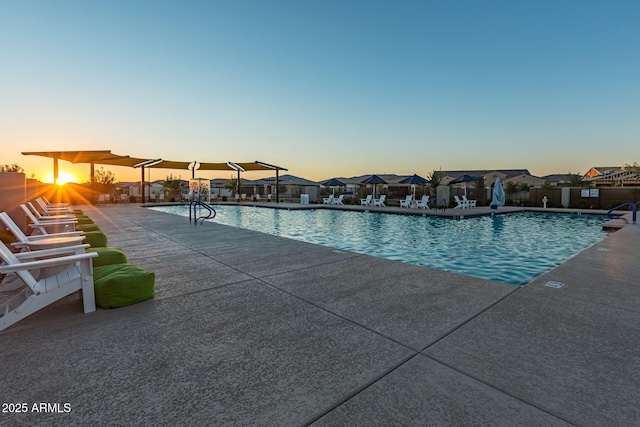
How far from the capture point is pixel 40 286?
8.47 feet

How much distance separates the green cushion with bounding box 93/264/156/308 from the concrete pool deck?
11 cm

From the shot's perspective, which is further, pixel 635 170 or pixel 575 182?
pixel 575 182

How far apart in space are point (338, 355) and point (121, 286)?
2.34 m

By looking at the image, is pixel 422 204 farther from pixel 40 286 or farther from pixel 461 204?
pixel 40 286

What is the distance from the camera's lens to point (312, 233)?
425 inches

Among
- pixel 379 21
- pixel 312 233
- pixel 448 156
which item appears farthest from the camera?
pixel 448 156

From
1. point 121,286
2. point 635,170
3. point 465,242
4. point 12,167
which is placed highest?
point 12,167

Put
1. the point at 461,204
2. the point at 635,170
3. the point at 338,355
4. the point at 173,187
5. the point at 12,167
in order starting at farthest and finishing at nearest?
the point at 173,187 < the point at 635,170 < the point at 12,167 < the point at 461,204 < the point at 338,355

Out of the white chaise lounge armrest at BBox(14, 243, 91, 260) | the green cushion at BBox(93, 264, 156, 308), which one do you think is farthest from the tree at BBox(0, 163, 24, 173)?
the green cushion at BBox(93, 264, 156, 308)

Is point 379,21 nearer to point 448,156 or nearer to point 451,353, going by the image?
point 451,353

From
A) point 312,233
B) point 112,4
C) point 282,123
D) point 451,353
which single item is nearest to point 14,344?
point 451,353

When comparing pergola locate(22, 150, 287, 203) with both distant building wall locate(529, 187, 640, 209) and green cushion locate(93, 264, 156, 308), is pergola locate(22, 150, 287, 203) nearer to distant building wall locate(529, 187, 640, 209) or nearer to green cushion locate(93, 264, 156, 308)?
green cushion locate(93, 264, 156, 308)

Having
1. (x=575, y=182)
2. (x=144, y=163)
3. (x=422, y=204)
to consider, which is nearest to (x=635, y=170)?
(x=575, y=182)

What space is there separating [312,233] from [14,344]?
8.74 m
